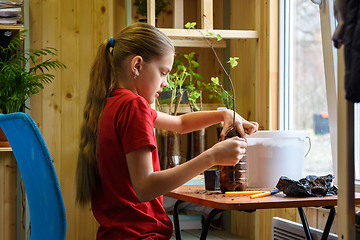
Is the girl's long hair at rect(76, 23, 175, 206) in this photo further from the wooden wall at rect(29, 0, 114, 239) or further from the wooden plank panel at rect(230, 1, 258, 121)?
the wooden wall at rect(29, 0, 114, 239)

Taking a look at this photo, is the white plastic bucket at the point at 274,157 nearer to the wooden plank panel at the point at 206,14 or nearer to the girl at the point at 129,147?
the girl at the point at 129,147

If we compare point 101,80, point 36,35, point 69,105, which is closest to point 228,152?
point 101,80

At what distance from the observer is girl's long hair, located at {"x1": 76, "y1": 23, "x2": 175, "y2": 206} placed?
1.09m

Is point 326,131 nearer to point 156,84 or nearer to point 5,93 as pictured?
point 156,84

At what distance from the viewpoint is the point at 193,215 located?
238 centimetres

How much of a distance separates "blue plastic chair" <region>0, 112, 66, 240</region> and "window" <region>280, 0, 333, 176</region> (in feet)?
4.48

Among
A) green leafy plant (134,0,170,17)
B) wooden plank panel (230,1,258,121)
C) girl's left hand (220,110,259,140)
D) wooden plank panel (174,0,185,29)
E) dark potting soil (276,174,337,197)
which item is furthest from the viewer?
green leafy plant (134,0,170,17)

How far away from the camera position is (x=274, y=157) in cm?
128

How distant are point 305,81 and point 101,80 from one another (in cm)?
120

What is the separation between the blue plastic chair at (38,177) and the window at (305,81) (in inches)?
53.8

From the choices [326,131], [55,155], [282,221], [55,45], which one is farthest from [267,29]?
[55,155]

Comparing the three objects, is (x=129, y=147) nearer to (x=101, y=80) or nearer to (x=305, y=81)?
(x=101, y=80)

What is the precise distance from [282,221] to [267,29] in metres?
1.01

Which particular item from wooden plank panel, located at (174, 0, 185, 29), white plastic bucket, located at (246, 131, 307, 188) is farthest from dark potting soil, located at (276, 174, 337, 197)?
wooden plank panel, located at (174, 0, 185, 29)
